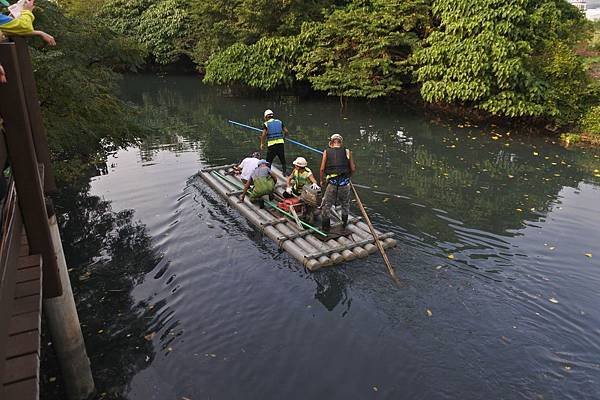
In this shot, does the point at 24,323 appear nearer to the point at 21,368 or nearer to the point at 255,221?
the point at 21,368

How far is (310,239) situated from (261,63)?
59.1ft

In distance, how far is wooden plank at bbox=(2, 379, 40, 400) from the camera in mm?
3170

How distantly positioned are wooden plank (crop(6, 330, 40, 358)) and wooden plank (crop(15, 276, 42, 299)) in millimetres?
391

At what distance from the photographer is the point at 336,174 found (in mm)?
9086

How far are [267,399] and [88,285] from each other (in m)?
4.30

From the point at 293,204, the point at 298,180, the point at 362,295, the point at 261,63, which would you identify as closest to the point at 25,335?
the point at 362,295

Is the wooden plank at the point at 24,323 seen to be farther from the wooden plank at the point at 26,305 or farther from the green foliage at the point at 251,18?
the green foliage at the point at 251,18

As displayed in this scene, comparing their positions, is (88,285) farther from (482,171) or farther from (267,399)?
(482,171)

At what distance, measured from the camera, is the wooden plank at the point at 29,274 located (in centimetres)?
396

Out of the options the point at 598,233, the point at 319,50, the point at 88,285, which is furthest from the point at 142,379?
the point at 319,50

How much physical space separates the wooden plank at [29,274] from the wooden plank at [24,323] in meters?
0.35

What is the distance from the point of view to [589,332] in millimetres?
6680

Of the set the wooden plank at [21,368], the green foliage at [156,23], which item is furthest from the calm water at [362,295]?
the green foliage at [156,23]

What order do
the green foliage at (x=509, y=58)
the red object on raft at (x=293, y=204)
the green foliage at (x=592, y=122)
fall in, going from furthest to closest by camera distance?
the green foliage at (x=592, y=122) < the green foliage at (x=509, y=58) < the red object on raft at (x=293, y=204)
